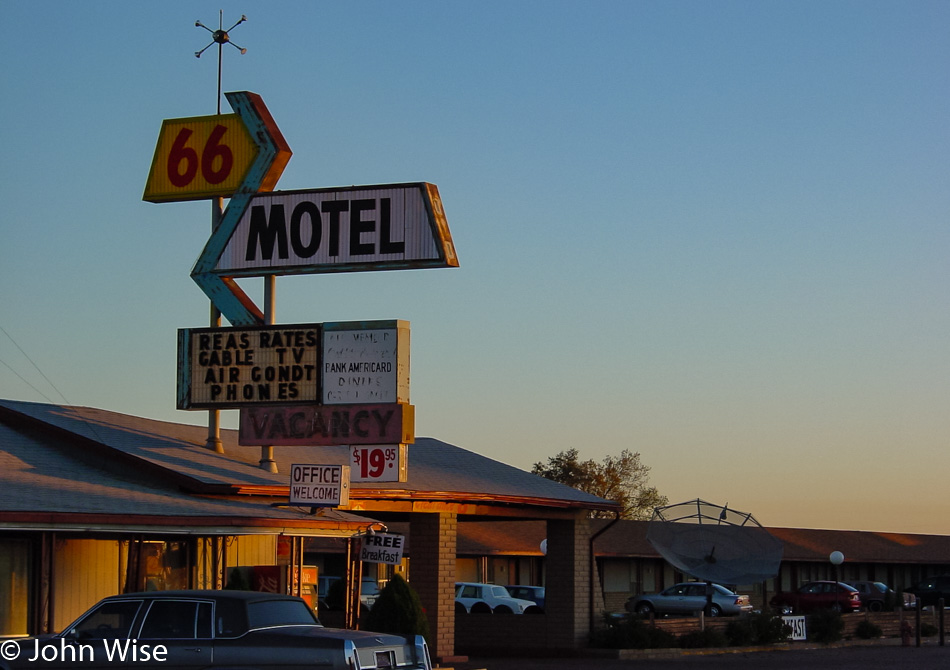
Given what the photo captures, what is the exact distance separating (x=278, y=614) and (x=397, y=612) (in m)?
7.26

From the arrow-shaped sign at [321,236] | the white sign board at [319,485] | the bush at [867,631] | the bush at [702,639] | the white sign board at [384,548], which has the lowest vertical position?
the bush at [867,631]

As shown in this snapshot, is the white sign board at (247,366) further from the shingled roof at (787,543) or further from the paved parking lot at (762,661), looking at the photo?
the shingled roof at (787,543)

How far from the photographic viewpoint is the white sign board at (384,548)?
22.0 m

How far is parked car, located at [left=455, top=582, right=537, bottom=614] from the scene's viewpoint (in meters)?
39.5

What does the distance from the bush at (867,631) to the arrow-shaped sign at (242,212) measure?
771 inches

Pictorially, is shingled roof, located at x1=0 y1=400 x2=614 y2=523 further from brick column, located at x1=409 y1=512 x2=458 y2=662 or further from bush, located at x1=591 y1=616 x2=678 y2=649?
bush, located at x1=591 y1=616 x2=678 y2=649

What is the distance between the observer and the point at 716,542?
33094mm

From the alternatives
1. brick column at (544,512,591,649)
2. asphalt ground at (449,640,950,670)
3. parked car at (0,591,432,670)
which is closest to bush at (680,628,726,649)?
asphalt ground at (449,640,950,670)

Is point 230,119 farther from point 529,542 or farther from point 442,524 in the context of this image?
point 529,542

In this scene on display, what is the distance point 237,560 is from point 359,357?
393 centimetres

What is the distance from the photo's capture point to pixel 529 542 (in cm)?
4772

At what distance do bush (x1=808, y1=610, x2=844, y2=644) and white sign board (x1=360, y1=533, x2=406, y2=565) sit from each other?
49.4ft

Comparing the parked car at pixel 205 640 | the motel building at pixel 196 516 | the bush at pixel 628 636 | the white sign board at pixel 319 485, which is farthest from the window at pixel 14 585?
the bush at pixel 628 636

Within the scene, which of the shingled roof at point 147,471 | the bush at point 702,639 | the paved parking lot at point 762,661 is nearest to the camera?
the shingled roof at point 147,471
